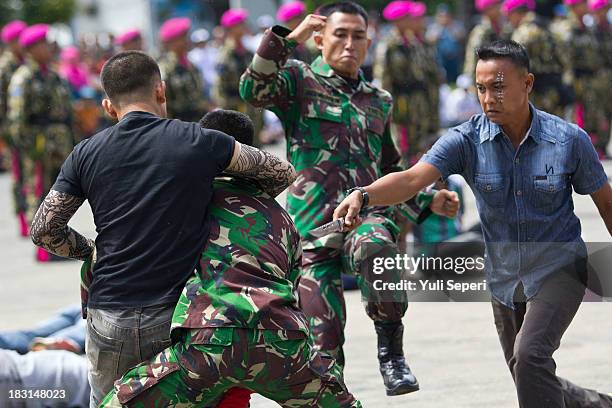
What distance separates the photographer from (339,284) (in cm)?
595

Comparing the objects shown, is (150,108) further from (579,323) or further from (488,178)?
(579,323)

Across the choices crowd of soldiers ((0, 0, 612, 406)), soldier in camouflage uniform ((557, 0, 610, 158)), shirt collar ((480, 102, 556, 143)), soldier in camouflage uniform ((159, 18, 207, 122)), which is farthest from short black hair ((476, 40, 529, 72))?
soldier in camouflage uniform ((557, 0, 610, 158))

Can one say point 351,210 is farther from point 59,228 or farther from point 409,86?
point 409,86

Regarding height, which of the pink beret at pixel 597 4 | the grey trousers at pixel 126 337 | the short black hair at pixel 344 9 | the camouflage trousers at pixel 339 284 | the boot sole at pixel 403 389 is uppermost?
the short black hair at pixel 344 9

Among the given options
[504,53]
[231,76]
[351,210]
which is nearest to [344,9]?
[504,53]

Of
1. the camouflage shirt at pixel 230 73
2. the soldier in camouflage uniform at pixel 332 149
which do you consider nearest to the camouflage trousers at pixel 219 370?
the soldier in camouflage uniform at pixel 332 149

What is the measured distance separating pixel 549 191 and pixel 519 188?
0.37 feet

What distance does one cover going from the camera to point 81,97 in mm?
18578

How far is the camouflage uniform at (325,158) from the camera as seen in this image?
5832 mm

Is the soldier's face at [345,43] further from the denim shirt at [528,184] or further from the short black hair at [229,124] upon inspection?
the short black hair at [229,124]

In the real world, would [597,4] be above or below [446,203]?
above

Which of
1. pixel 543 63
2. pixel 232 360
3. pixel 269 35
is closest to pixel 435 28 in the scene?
pixel 543 63

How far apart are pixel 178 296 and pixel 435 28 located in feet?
83.9

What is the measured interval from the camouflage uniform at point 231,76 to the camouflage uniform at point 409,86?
2.03m
